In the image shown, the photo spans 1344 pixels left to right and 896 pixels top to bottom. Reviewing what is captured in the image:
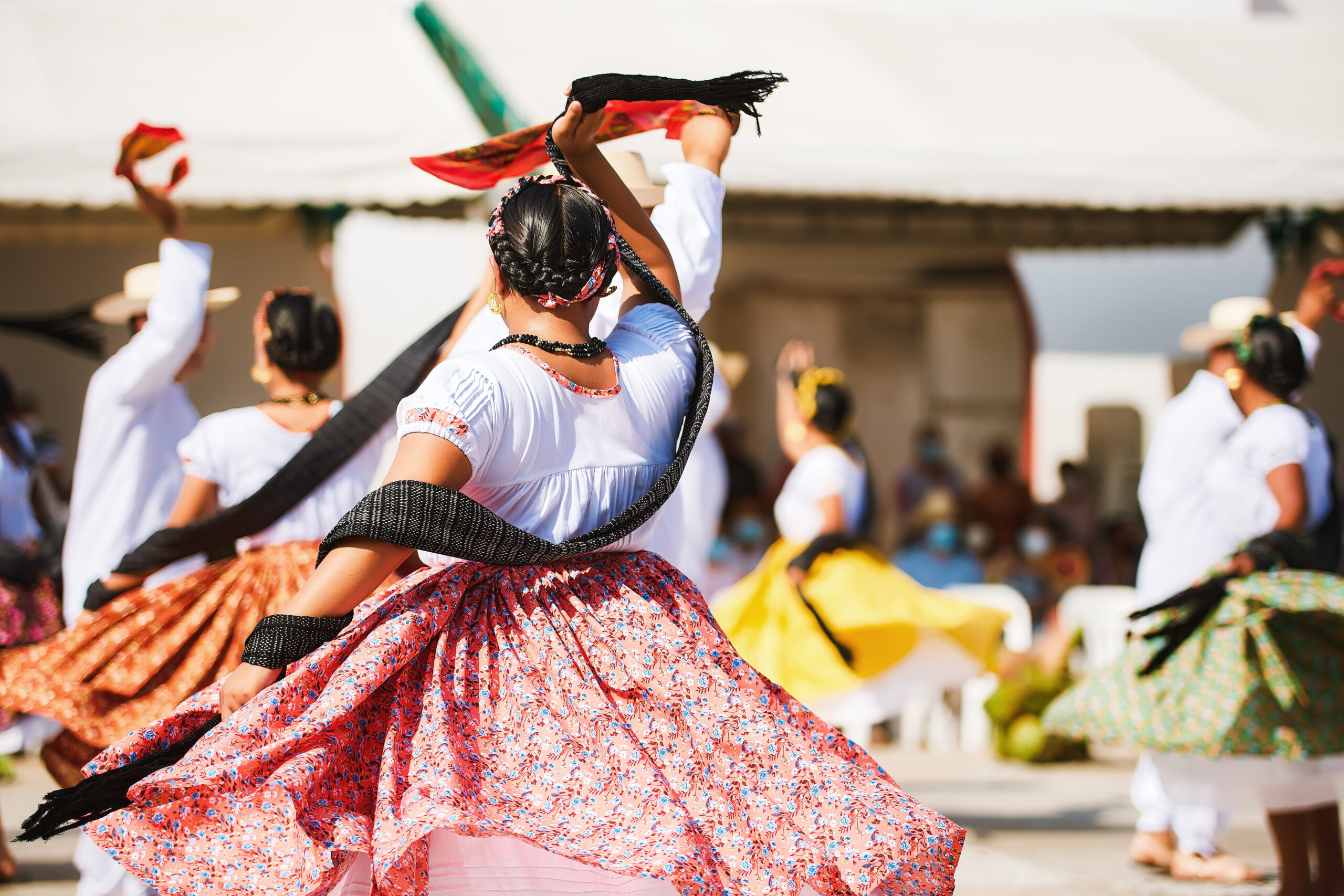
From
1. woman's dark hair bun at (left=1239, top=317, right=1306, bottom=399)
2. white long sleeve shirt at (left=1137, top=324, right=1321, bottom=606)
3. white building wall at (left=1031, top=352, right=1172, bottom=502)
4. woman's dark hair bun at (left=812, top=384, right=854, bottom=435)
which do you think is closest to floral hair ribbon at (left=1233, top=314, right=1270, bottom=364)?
woman's dark hair bun at (left=1239, top=317, right=1306, bottom=399)

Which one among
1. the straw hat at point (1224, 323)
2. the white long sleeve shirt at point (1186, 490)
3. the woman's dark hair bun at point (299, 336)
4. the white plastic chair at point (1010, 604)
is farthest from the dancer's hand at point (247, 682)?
the white plastic chair at point (1010, 604)

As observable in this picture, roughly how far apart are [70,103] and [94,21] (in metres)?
1.30

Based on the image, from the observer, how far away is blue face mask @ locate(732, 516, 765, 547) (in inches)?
421

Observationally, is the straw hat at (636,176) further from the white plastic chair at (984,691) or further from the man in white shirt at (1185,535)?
the white plastic chair at (984,691)

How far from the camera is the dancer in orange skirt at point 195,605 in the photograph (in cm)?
377

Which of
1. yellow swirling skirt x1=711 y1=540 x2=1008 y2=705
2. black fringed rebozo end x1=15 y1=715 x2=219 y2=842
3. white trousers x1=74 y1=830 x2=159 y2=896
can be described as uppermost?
black fringed rebozo end x1=15 y1=715 x2=219 y2=842

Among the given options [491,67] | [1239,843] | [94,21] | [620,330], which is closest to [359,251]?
[491,67]

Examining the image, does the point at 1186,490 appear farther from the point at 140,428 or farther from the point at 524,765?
the point at 524,765

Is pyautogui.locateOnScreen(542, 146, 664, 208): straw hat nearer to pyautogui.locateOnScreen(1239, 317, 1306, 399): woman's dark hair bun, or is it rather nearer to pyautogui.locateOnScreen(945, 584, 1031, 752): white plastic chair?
pyautogui.locateOnScreen(1239, 317, 1306, 399): woman's dark hair bun

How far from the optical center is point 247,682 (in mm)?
2336

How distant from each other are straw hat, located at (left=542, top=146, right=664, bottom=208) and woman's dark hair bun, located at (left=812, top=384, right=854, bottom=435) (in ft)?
9.70

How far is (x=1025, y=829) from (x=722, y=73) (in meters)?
5.75

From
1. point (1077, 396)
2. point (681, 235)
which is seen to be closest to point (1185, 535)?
point (681, 235)

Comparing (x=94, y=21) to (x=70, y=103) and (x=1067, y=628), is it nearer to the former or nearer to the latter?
(x=70, y=103)
